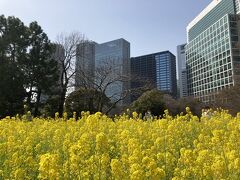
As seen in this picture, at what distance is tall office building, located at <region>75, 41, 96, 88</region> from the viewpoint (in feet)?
104

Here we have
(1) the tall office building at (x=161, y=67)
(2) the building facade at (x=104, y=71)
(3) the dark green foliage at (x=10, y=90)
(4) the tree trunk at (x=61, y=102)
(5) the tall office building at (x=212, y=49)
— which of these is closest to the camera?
(3) the dark green foliage at (x=10, y=90)

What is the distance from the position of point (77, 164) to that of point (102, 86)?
26.5 meters

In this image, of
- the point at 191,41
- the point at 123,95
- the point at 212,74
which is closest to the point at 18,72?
the point at 123,95

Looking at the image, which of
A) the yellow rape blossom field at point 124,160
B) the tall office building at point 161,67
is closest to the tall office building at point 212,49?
the tall office building at point 161,67

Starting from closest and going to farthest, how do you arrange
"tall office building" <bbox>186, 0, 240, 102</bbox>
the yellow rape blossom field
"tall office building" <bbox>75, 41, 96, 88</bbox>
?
the yellow rape blossom field
"tall office building" <bbox>75, 41, 96, 88</bbox>
"tall office building" <bbox>186, 0, 240, 102</bbox>

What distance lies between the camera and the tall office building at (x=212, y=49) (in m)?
110

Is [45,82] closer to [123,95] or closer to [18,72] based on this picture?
[18,72]

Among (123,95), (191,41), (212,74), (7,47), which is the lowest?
(123,95)

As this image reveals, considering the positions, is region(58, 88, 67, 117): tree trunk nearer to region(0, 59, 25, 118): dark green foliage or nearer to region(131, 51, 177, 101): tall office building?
region(0, 59, 25, 118): dark green foliage

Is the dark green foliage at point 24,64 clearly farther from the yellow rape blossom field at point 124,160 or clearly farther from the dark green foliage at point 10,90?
the yellow rape blossom field at point 124,160

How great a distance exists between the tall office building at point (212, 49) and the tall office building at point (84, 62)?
6681cm

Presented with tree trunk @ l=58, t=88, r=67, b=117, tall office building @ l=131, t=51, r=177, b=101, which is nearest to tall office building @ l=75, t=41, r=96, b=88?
tree trunk @ l=58, t=88, r=67, b=117

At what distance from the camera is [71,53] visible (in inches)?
1372

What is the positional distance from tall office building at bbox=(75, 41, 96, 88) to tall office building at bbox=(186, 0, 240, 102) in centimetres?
6681
